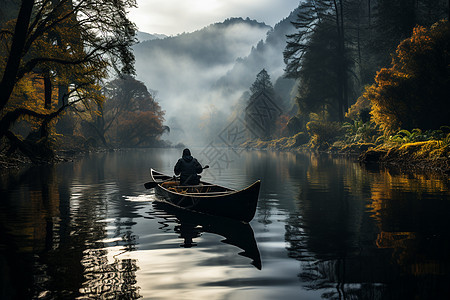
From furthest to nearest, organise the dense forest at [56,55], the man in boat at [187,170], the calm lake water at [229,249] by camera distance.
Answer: the dense forest at [56,55] → the man in boat at [187,170] → the calm lake water at [229,249]

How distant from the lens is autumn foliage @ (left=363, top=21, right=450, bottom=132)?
2895 cm

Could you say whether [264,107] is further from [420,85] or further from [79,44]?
[79,44]

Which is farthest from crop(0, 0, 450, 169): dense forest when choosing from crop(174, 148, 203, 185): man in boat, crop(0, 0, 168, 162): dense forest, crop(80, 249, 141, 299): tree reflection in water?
crop(80, 249, 141, 299): tree reflection in water

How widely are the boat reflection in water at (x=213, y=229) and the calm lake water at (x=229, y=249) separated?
0.03 metres

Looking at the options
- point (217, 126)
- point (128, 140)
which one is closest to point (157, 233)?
point (128, 140)

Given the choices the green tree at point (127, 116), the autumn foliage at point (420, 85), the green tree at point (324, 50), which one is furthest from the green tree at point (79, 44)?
the green tree at point (127, 116)

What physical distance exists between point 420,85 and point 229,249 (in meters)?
27.8

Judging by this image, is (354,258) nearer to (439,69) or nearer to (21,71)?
(21,71)

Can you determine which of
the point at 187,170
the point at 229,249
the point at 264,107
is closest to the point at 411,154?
the point at 187,170

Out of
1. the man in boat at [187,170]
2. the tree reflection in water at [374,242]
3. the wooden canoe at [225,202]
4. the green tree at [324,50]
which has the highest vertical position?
the green tree at [324,50]

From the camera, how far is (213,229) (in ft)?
29.0

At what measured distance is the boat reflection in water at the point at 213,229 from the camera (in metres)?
7.27

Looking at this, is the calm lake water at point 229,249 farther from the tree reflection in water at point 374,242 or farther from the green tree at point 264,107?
the green tree at point 264,107

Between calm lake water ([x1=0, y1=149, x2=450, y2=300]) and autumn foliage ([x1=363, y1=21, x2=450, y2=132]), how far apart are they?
61.3 feet
